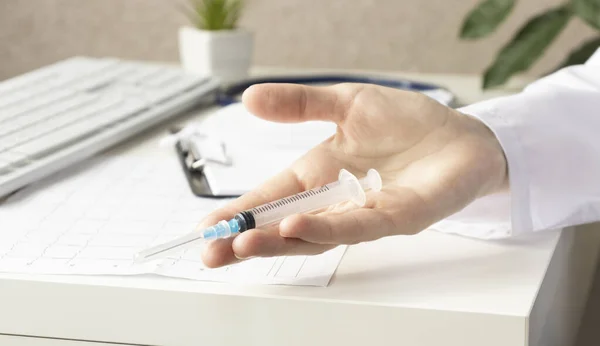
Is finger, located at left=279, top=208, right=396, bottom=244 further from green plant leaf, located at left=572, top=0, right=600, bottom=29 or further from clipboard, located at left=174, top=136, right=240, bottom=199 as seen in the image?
green plant leaf, located at left=572, top=0, right=600, bottom=29

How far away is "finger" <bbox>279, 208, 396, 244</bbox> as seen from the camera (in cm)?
46

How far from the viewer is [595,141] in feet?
2.06

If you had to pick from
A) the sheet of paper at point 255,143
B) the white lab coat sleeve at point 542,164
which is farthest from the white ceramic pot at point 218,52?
the white lab coat sleeve at point 542,164

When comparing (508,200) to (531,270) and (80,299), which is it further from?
(80,299)

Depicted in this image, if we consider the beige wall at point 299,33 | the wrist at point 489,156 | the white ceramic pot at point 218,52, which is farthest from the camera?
the beige wall at point 299,33

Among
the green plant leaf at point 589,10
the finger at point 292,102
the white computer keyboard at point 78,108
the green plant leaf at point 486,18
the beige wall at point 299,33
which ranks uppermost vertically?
the finger at point 292,102

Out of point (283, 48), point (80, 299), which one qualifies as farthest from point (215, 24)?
point (80, 299)

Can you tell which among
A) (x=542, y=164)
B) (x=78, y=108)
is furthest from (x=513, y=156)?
(x=78, y=108)

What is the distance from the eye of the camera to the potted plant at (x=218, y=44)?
3.56ft

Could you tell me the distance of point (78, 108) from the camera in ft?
2.79

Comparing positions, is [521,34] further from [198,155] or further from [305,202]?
[305,202]

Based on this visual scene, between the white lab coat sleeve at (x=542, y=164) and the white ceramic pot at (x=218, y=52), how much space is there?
0.53 meters

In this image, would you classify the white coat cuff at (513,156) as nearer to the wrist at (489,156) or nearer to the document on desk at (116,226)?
the wrist at (489,156)

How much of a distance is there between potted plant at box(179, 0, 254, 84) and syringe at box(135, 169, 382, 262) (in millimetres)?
567
